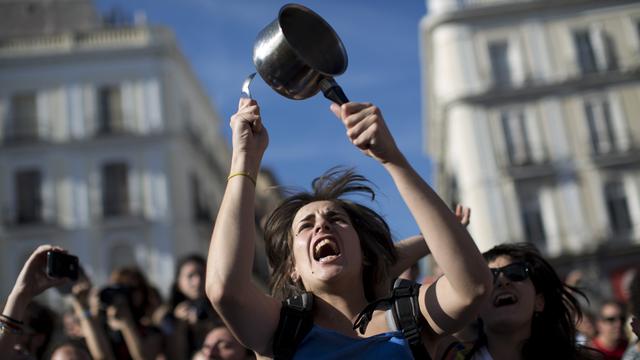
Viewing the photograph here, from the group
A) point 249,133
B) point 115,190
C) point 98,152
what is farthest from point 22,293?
point 98,152

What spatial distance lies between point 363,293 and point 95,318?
2.22 m

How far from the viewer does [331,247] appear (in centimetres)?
258

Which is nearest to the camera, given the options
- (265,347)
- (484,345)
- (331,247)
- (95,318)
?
(265,347)

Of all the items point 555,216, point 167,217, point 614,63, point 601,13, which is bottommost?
Answer: point 555,216

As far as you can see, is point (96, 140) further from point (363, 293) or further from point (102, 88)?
point (363, 293)

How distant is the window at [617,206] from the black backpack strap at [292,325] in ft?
84.5

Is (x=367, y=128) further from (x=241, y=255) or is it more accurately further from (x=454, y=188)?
(x=454, y=188)

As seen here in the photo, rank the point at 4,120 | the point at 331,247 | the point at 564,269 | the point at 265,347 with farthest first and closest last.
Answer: the point at 4,120
the point at 564,269
the point at 331,247
the point at 265,347

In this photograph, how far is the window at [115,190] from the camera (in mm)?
27000

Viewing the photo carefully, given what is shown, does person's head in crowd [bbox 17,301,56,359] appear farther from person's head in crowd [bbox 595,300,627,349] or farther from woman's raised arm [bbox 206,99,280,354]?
person's head in crowd [bbox 595,300,627,349]

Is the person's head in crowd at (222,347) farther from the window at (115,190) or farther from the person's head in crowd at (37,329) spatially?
the window at (115,190)

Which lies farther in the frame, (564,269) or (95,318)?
(564,269)

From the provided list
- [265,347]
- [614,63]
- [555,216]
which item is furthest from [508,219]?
[265,347]

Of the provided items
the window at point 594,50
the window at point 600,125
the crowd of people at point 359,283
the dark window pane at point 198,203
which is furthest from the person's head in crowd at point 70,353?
the window at point 594,50
